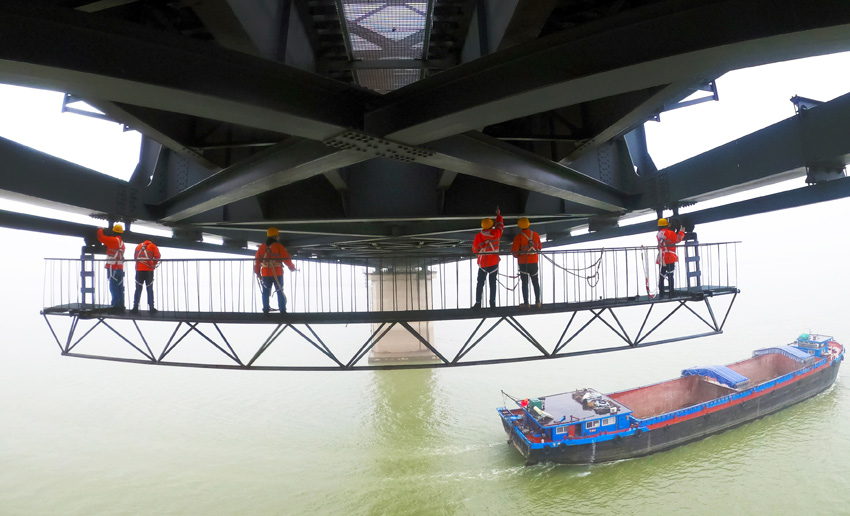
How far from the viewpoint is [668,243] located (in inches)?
355

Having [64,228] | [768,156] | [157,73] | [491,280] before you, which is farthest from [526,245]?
[64,228]

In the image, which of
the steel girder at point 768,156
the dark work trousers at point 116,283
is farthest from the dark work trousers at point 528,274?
Result: the dark work trousers at point 116,283

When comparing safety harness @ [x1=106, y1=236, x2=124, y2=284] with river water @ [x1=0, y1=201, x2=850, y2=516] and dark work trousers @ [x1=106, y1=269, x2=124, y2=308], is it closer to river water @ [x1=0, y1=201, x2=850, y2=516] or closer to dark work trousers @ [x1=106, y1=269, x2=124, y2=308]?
dark work trousers @ [x1=106, y1=269, x2=124, y2=308]

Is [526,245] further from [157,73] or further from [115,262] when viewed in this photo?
[115,262]

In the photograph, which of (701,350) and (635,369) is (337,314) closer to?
(635,369)

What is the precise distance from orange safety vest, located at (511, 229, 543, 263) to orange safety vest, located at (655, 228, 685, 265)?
2.95 m

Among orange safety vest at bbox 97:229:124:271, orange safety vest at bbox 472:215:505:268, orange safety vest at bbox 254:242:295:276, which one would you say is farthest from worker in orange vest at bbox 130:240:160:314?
orange safety vest at bbox 472:215:505:268

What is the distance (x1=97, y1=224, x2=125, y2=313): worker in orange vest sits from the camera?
870cm

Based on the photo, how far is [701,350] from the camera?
31.9 m

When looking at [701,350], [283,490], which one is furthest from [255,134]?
[701,350]

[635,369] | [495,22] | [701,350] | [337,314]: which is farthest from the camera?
[701,350]

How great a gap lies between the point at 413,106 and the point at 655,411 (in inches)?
884

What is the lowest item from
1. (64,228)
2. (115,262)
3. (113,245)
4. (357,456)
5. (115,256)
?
(357,456)

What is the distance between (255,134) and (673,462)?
19.1 metres
